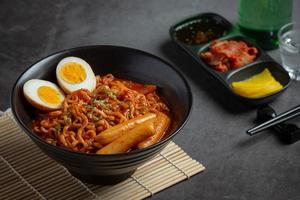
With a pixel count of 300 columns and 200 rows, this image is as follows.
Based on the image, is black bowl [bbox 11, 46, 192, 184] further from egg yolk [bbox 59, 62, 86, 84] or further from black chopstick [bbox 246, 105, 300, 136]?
black chopstick [bbox 246, 105, 300, 136]

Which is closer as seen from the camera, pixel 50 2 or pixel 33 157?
pixel 33 157

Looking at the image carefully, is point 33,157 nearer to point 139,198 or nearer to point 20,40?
point 139,198

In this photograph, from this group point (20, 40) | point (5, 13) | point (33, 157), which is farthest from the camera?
point (5, 13)

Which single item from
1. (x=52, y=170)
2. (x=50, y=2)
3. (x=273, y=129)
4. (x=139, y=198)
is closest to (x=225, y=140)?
(x=273, y=129)

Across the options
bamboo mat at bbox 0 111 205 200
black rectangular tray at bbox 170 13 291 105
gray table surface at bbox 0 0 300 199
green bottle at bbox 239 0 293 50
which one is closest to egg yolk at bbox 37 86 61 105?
bamboo mat at bbox 0 111 205 200

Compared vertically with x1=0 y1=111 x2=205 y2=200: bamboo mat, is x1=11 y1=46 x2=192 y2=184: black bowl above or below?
above

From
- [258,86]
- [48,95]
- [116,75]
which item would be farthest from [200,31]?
[48,95]

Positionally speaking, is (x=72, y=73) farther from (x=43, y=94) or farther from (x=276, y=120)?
(x=276, y=120)
